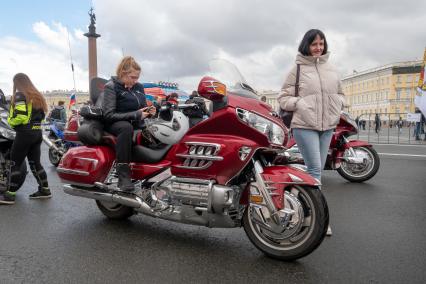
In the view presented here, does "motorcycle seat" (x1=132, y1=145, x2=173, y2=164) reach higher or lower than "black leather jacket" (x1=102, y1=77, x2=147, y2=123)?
lower

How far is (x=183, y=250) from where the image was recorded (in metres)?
3.26

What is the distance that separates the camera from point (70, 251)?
3221 millimetres

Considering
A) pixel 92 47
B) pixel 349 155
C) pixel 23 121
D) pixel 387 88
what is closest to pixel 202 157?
pixel 23 121

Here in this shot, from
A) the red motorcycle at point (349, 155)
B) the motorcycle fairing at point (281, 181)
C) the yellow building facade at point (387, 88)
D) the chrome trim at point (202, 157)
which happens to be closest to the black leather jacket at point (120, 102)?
the chrome trim at point (202, 157)

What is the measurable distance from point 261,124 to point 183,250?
49.6 inches

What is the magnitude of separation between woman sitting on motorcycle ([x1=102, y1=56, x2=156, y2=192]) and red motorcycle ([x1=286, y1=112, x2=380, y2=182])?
3.18 meters

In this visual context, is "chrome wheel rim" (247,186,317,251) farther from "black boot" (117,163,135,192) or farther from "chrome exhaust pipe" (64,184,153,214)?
"black boot" (117,163,135,192)

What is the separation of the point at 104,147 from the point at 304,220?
207 cm

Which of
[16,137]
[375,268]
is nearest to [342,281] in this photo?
[375,268]

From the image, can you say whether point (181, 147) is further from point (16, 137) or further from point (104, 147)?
point (16, 137)

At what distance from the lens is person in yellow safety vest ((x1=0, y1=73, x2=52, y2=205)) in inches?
196

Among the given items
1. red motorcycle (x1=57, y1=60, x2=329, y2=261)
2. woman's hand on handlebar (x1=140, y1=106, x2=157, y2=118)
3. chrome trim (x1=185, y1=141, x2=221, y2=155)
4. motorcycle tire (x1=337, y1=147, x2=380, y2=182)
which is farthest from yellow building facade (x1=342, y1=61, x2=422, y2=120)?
chrome trim (x1=185, y1=141, x2=221, y2=155)

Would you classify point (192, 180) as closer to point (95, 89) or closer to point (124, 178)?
point (124, 178)

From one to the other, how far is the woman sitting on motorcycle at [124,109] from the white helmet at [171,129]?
0.20 metres
